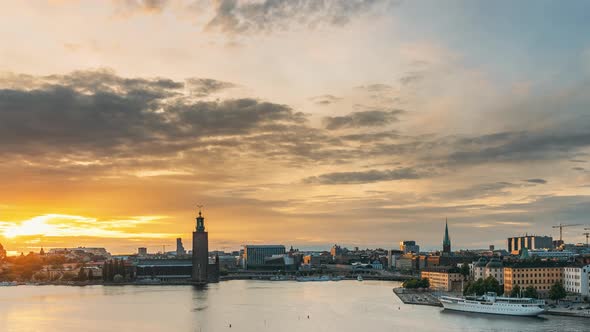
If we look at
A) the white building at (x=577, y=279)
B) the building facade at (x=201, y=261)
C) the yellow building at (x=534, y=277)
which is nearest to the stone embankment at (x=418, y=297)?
the yellow building at (x=534, y=277)

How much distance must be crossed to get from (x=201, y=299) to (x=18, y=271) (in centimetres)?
9095

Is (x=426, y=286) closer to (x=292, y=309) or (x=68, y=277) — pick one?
(x=292, y=309)

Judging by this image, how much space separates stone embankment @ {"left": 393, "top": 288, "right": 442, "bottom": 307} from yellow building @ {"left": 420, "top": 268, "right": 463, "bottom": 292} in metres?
2.48

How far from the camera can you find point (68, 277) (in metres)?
140

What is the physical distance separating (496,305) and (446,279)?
2816 cm

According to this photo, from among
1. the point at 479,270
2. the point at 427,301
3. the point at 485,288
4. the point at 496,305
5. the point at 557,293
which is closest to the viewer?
the point at 496,305

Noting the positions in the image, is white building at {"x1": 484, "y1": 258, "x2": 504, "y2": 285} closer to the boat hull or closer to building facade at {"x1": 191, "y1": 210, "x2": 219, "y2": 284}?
the boat hull

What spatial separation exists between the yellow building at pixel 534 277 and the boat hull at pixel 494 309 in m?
10.7

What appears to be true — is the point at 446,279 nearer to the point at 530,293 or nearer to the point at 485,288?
the point at 485,288

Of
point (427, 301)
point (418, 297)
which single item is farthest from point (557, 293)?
point (418, 297)

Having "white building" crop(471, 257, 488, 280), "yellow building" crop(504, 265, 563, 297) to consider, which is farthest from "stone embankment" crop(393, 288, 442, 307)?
"yellow building" crop(504, 265, 563, 297)

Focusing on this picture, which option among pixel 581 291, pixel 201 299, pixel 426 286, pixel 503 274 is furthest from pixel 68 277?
pixel 581 291

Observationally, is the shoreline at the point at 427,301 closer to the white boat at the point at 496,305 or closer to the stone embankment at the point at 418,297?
the stone embankment at the point at 418,297

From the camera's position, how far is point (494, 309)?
6012 cm
